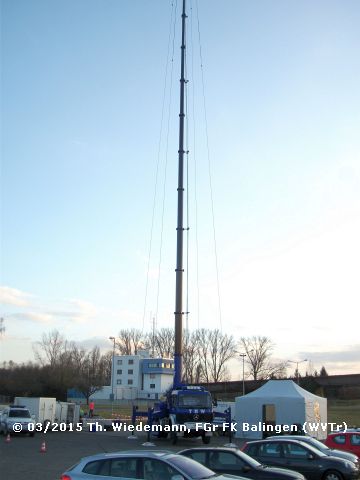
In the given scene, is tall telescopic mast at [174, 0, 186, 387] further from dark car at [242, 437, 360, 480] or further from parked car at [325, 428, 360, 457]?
dark car at [242, 437, 360, 480]

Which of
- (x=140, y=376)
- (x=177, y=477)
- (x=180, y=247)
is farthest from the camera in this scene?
(x=140, y=376)

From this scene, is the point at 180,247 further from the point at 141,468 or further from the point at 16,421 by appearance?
the point at 141,468

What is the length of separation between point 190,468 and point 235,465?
10.0ft

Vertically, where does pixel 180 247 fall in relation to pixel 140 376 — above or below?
above

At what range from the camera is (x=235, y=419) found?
3741 centimetres

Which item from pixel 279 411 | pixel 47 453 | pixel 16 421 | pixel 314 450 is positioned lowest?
pixel 47 453

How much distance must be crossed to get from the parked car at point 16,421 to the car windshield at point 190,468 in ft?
91.6

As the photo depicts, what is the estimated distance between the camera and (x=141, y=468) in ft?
31.8

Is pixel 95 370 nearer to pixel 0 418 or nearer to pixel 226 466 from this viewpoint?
pixel 0 418

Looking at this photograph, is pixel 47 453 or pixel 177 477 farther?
pixel 47 453

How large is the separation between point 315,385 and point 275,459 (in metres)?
77.5

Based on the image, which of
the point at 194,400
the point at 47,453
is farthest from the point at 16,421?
the point at 47,453

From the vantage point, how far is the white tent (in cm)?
3472

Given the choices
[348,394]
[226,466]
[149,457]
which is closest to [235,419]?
[226,466]
